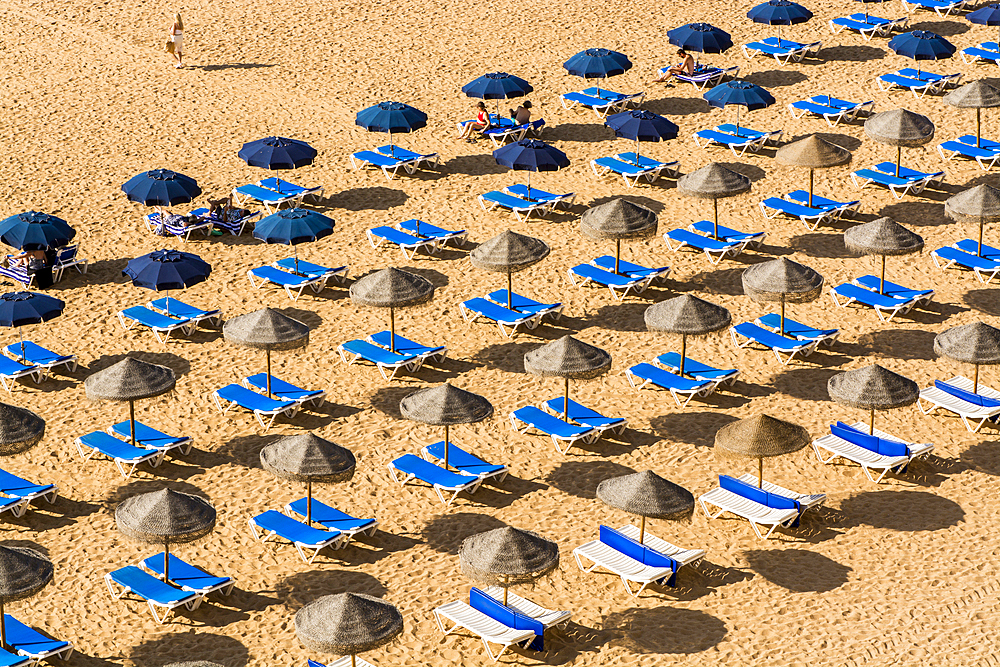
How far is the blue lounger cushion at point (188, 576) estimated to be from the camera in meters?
22.7

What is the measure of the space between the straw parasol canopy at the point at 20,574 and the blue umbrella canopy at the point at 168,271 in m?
Result: 9.36

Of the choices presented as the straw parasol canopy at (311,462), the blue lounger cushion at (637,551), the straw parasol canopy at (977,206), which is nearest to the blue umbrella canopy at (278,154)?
the straw parasol canopy at (311,462)

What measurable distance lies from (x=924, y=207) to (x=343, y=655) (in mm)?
21219

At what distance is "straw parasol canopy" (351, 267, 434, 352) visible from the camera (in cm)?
2862

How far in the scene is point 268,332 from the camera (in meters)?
27.4

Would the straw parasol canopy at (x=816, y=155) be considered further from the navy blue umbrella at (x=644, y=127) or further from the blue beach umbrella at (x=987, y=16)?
the blue beach umbrella at (x=987, y=16)

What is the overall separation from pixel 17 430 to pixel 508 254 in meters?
10.0

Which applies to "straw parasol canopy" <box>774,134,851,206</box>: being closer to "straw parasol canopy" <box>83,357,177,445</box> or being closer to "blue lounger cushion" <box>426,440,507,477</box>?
"blue lounger cushion" <box>426,440,507,477</box>

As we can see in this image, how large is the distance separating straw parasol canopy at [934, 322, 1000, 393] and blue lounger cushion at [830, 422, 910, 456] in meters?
2.00

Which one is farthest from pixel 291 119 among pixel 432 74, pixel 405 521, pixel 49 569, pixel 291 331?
pixel 49 569

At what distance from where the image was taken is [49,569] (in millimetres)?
21109

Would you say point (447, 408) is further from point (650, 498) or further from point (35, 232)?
point (35, 232)

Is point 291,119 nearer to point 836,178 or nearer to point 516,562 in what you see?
point 836,178

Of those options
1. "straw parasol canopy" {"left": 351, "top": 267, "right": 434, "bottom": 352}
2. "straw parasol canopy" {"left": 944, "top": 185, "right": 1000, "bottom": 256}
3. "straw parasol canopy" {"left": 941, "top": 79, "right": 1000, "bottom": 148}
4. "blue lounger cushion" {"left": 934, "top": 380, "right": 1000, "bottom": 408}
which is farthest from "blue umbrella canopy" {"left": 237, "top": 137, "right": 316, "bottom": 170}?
"straw parasol canopy" {"left": 941, "top": 79, "right": 1000, "bottom": 148}
